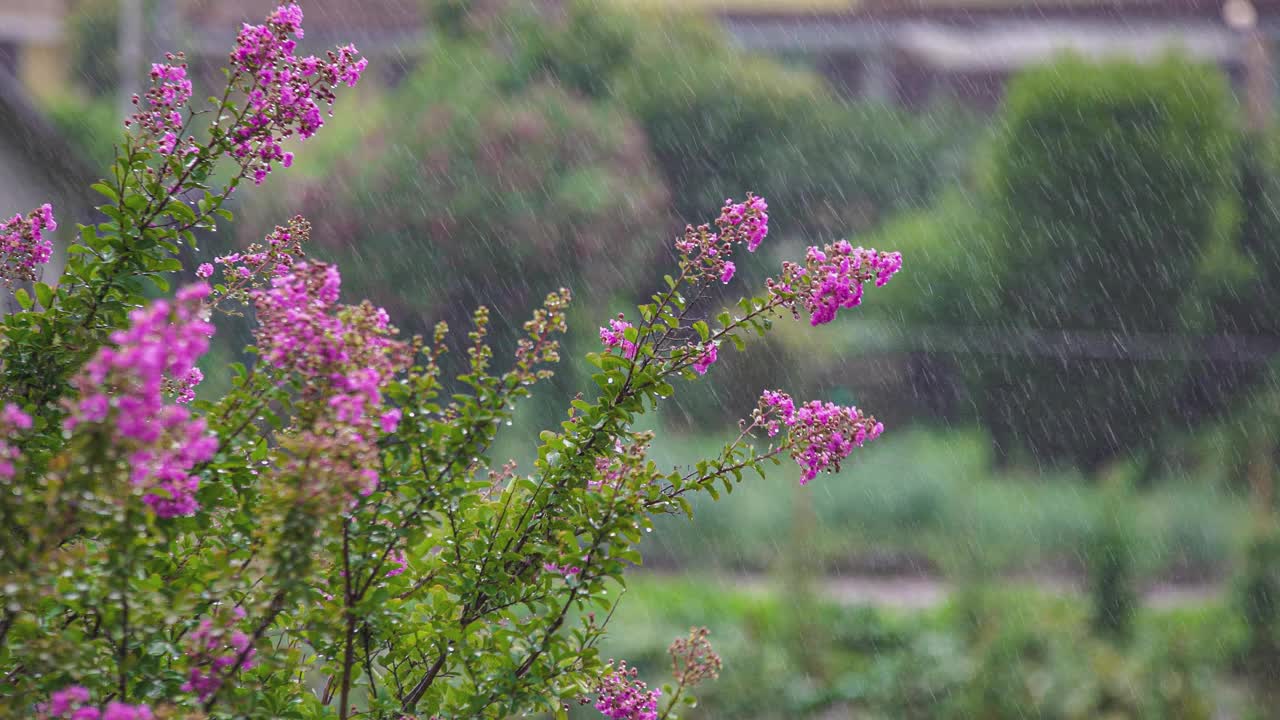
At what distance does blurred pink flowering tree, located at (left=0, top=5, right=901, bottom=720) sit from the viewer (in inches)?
46.3

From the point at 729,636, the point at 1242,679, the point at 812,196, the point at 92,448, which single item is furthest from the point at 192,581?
the point at 812,196

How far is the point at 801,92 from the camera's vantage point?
13.3 meters

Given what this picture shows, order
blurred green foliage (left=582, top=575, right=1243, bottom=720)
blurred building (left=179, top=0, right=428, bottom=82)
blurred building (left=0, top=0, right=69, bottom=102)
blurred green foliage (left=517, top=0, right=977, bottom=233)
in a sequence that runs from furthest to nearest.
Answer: blurred building (left=0, top=0, right=69, bottom=102) < blurred building (left=179, top=0, right=428, bottom=82) < blurred green foliage (left=517, top=0, right=977, bottom=233) < blurred green foliage (left=582, top=575, right=1243, bottom=720)

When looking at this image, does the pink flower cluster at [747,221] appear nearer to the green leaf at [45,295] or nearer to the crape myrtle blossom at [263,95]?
the crape myrtle blossom at [263,95]

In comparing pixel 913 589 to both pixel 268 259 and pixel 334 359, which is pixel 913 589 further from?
pixel 334 359

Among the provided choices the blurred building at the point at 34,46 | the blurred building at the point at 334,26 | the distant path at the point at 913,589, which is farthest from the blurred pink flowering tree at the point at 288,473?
the blurred building at the point at 34,46

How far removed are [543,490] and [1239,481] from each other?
798 centimetres

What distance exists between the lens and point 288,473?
118 centimetres

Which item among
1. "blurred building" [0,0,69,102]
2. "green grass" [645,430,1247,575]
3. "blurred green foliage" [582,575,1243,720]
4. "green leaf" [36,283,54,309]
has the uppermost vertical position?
"blurred building" [0,0,69,102]

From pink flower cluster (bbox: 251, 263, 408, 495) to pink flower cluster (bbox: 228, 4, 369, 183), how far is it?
0.32m

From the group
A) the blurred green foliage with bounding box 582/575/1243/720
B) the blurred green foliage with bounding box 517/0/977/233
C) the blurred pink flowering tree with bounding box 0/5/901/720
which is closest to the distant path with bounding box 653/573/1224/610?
the blurred green foliage with bounding box 582/575/1243/720

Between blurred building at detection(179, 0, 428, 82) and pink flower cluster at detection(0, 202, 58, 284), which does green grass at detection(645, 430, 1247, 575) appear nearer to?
pink flower cluster at detection(0, 202, 58, 284)

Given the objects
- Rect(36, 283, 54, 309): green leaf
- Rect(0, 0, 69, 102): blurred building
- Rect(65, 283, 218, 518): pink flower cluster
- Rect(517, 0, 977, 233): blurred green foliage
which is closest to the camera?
Rect(65, 283, 218, 518): pink flower cluster

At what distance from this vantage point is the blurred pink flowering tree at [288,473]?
46.3 inches
